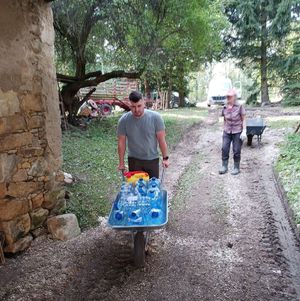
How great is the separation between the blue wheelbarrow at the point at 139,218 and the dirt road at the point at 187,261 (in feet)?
0.95

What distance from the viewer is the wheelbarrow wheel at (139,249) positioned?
3629mm

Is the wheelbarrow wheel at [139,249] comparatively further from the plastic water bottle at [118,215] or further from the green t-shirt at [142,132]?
the green t-shirt at [142,132]

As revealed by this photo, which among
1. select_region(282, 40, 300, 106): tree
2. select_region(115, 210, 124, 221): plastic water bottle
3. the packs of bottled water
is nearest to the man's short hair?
the packs of bottled water

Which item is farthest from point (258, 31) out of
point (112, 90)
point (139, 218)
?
point (139, 218)

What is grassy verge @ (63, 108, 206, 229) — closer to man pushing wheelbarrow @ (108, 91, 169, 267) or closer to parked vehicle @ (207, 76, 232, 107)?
man pushing wheelbarrow @ (108, 91, 169, 267)

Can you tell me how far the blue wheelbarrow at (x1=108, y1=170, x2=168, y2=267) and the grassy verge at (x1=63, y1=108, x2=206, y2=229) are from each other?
4.38ft

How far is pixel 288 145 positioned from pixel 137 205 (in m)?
5.83

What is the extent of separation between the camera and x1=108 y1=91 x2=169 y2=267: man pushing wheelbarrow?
339cm

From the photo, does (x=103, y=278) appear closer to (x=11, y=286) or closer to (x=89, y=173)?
(x=11, y=286)

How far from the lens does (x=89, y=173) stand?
22.1ft

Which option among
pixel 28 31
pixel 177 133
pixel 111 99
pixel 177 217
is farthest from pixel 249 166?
pixel 111 99

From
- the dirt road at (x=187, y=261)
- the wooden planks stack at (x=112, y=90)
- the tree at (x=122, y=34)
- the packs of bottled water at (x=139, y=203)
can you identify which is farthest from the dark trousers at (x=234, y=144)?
the wooden planks stack at (x=112, y=90)

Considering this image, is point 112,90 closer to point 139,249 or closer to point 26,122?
point 26,122

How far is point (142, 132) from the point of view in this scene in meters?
4.19
